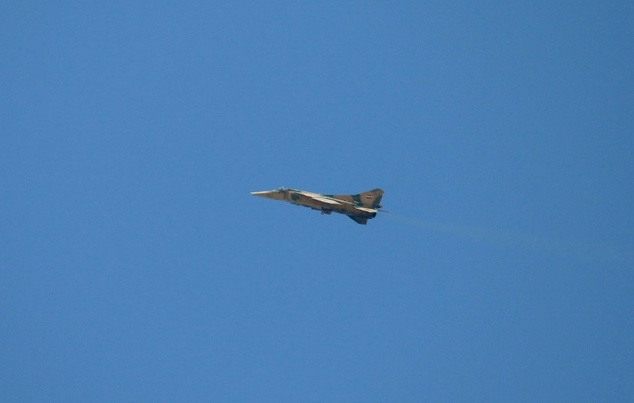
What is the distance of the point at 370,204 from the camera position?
259 feet

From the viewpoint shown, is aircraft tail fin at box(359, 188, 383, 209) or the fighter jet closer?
the fighter jet

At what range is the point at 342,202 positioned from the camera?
78.4m

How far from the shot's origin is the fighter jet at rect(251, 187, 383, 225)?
77938 mm

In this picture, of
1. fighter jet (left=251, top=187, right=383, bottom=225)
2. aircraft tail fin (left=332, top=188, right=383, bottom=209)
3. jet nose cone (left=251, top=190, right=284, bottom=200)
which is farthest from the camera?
jet nose cone (left=251, top=190, right=284, bottom=200)

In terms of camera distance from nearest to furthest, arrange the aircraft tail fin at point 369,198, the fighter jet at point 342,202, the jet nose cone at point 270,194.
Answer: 1. the fighter jet at point 342,202
2. the aircraft tail fin at point 369,198
3. the jet nose cone at point 270,194

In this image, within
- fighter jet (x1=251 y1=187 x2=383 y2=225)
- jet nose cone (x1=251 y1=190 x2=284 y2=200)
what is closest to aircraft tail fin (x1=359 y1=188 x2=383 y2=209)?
fighter jet (x1=251 y1=187 x2=383 y2=225)

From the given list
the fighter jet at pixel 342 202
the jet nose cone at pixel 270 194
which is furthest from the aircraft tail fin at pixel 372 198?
the jet nose cone at pixel 270 194

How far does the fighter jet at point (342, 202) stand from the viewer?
7794 centimetres

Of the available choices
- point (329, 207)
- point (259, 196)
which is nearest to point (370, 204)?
point (329, 207)

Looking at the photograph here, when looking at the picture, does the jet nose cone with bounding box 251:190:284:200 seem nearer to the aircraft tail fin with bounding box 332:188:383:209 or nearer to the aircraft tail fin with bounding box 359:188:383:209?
the aircraft tail fin with bounding box 332:188:383:209

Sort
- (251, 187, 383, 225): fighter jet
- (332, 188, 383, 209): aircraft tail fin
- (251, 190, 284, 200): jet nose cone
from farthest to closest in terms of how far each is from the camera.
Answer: (251, 190, 284, 200): jet nose cone < (332, 188, 383, 209): aircraft tail fin < (251, 187, 383, 225): fighter jet

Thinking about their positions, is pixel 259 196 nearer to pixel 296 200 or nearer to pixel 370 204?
pixel 296 200

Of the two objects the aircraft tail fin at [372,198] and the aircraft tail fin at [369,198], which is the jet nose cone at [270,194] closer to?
the aircraft tail fin at [369,198]

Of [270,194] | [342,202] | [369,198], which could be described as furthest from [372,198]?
[270,194]
